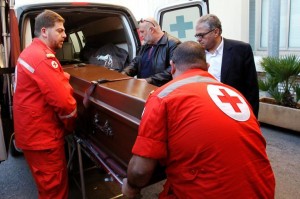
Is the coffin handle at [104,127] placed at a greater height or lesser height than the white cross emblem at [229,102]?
lesser

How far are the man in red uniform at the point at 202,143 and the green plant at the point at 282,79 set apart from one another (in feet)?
9.93

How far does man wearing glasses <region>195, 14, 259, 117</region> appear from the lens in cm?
229

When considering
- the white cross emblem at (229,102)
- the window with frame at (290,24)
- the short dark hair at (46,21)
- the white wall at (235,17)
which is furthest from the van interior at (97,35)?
the window with frame at (290,24)

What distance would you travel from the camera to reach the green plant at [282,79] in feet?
13.0

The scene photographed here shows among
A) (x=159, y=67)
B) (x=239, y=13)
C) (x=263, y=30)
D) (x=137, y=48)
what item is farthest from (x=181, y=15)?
(x=263, y=30)

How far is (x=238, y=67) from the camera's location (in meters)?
2.34

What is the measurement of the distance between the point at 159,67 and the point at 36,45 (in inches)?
43.3

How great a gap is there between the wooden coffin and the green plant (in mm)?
2600

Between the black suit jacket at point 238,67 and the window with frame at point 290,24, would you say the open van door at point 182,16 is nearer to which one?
the black suit jacket at point 238,67

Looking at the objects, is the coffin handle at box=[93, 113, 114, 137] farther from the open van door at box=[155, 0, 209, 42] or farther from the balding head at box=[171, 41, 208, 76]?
the open van door at box=[155, 0, 209, 42]

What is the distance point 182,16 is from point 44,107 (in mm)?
2125

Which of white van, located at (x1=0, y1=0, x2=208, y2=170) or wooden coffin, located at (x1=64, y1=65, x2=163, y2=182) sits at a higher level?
white van, located at (x1=0, y1=0, x2=208, y2=170)

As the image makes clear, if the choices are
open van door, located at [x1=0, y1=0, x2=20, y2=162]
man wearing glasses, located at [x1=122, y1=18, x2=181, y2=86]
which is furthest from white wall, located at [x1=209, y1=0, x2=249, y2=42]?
open van door, located at [x1=0, y1=0, x2=20, y2=162]

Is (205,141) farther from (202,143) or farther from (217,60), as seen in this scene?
(217,60)
